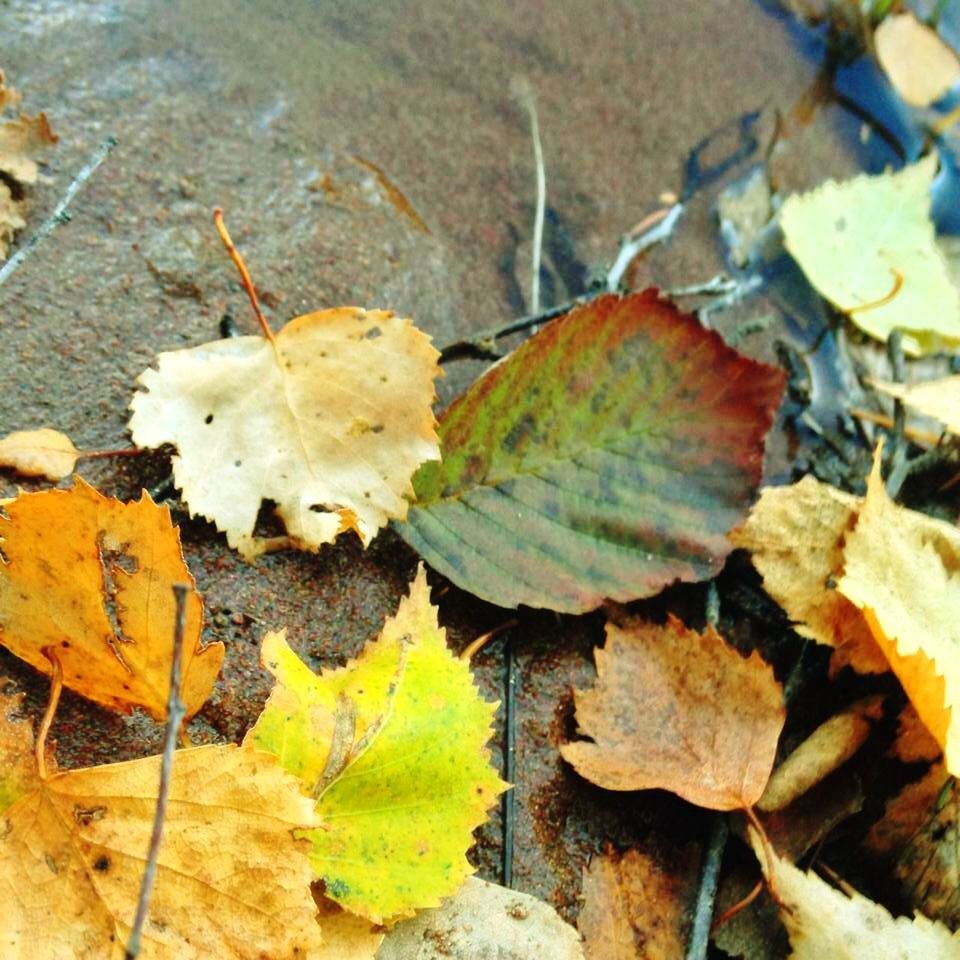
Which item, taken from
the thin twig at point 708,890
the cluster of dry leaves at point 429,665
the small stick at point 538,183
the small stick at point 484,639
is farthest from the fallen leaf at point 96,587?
the small stick at point 538,183

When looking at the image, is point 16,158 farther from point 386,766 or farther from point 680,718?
point 680,718

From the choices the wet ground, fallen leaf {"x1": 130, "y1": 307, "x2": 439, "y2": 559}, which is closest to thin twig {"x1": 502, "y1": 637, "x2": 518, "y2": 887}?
the wet ground

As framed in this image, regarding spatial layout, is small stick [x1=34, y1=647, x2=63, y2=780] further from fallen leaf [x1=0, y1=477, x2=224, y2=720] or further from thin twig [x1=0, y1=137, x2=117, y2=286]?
thin twig [x1=0, y1=137, x2=117, y2=286]

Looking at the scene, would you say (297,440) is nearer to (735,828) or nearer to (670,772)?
(670,772)

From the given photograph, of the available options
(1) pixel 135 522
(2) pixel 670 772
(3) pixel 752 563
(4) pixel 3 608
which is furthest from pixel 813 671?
(4) pixel 3 608

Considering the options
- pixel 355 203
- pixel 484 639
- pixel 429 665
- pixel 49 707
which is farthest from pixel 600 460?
pixel 49 707

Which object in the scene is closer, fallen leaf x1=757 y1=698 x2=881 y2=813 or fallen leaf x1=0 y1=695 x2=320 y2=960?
fallen leaf x1=0 y1=695 x2=320 y2=960
